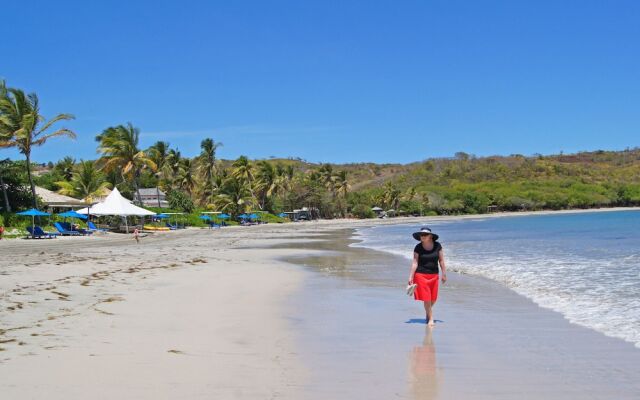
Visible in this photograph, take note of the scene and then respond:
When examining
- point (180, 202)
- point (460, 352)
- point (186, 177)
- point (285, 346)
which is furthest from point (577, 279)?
point (186, 177)

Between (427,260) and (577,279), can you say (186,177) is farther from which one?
(427,260)

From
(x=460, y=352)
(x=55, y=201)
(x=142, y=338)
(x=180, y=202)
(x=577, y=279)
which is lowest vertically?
(x=577, y=279)

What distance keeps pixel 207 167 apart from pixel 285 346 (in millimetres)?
66885

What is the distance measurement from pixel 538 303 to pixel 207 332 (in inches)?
229

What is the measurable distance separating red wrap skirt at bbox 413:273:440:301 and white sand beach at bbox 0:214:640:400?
0.40 meters

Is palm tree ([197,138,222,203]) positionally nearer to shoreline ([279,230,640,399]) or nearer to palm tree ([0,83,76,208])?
palm tree ([0,83,76,208])

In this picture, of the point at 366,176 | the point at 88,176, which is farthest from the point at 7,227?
the point at 366,176

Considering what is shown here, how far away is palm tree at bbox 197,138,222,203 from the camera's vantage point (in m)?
70.7

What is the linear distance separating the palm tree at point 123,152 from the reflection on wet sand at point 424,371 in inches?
1684

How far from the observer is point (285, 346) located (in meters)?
6.53

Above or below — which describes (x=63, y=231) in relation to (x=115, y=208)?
below

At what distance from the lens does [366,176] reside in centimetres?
16575

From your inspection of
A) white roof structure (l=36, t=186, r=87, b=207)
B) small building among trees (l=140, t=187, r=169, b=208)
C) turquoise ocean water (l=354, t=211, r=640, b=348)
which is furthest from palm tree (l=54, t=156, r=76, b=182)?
turquoise ocean water (l=354, t=211, r=640, b=348)

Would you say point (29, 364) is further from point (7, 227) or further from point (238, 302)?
point (7, 227)
